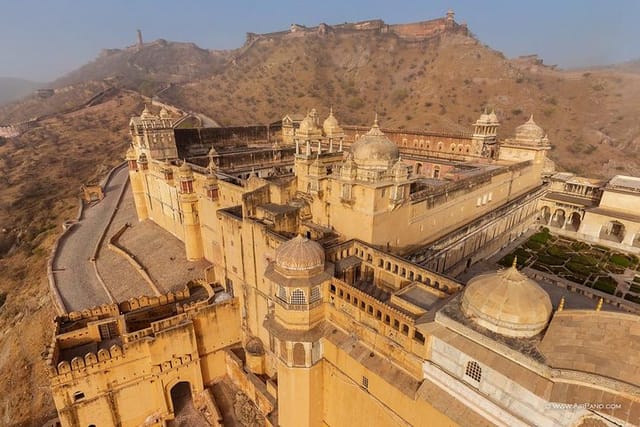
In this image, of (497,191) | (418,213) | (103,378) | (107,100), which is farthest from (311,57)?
(103,378)

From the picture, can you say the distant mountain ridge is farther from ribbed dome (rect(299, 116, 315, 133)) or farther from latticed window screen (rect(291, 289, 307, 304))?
latticed window screen (rect(291, 289, 307, 304))

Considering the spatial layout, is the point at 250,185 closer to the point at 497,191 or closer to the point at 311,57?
the point at 497,191

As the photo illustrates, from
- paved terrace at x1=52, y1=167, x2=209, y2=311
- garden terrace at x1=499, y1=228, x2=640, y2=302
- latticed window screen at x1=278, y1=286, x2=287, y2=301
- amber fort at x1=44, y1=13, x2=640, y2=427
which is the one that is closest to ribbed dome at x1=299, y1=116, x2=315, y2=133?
amber fort at x1=44, y1=13, x2=640, y2=427

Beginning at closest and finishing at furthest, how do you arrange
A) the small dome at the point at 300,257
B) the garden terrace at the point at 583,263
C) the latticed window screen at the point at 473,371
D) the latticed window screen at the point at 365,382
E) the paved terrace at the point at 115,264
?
the latticed window screen at the point at 473,371, the latticed window screen at the point at 365,382, the small dome at the point at 300,257, the garden terrace at the point at 583,263, the paved terrace at the point at 115,264

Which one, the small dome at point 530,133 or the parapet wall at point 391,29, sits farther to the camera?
the parapet wall at point 391,29

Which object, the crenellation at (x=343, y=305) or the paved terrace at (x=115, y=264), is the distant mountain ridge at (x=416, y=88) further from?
the paved terrace at (x=115, y=264)

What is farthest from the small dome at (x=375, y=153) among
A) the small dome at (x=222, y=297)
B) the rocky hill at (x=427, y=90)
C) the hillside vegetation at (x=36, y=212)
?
the rocky hill at (x=427, y=90)
